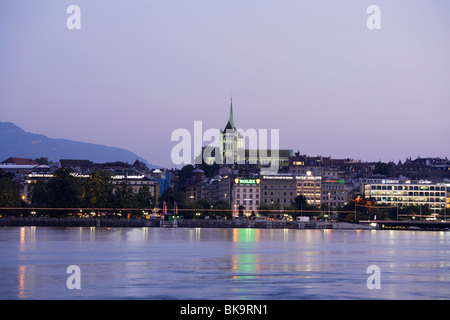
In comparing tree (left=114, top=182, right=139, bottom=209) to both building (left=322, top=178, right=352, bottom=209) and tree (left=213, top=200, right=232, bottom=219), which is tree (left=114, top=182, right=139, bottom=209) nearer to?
tree (left=213, top=200, right=232, bottom=219)

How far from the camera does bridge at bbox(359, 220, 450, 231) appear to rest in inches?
5965

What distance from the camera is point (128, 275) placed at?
137 feet

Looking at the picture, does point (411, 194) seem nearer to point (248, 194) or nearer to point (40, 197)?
point (248, 194)

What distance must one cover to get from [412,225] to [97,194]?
55.2 meters

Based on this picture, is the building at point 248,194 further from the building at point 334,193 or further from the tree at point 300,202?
the building at point 334,193

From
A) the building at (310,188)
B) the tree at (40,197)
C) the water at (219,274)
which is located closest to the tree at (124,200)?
the tree at (40,197)

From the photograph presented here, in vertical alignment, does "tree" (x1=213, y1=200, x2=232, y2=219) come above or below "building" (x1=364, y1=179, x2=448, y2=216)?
below

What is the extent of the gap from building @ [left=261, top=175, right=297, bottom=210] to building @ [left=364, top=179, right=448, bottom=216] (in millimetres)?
19619

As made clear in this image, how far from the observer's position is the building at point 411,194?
642 feet

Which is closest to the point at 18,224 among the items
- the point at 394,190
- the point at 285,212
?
the point at 285,212

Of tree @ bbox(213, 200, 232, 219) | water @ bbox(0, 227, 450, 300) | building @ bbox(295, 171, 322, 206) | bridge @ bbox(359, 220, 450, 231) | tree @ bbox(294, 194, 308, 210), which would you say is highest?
building @ bbox(295, 171, 322, 206)

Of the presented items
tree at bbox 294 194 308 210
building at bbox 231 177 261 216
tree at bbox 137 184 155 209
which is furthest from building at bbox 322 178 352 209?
tree at bbox 137 184 155 209

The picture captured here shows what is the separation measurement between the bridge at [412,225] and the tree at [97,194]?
46811mm

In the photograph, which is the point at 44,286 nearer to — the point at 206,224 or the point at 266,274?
the point at 266,274
